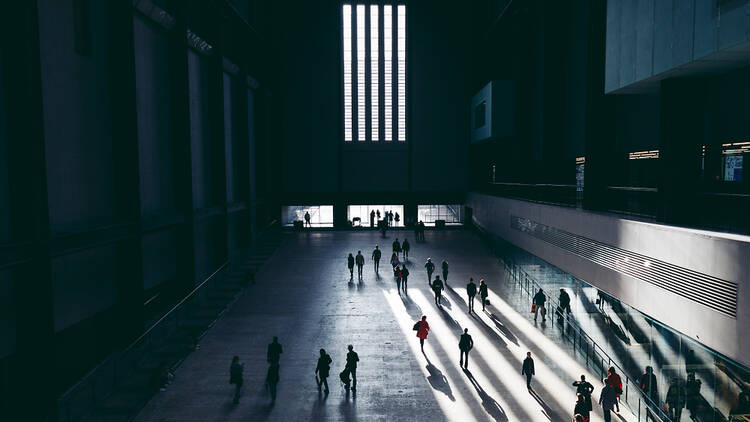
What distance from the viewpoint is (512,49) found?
2978 centimetres

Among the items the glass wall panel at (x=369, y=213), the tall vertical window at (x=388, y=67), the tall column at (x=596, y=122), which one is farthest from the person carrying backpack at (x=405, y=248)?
the tall vertical window at (x=388, y=67)

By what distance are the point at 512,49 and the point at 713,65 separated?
828 inches

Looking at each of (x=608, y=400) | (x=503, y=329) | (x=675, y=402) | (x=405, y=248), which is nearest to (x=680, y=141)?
(x=675, y=402)

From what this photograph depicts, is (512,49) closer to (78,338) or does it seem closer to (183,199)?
(183,199)

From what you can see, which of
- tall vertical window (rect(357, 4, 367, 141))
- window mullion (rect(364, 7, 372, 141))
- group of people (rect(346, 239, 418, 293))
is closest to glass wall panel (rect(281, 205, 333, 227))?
tall vertical window (rect(357, 4, 367, 141))

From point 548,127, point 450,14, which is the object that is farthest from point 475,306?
point 450,14

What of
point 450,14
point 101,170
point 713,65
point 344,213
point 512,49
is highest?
point 450,14

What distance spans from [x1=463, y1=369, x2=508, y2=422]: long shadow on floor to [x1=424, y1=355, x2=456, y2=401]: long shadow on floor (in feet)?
2.19

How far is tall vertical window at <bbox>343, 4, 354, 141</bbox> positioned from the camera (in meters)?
35.4

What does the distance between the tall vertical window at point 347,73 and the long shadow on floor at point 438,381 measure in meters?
27.1

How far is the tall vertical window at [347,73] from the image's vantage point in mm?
35406

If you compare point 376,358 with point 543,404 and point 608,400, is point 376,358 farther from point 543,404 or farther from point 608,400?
point 608,400

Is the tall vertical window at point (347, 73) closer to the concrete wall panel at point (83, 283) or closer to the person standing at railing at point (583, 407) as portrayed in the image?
the concrete wall panel at point (83, 283)

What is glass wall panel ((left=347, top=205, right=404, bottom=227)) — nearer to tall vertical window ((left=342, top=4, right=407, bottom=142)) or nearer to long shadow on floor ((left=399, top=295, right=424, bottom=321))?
tall vertical window ((left=342, top=4, right=407, bottom=142))
